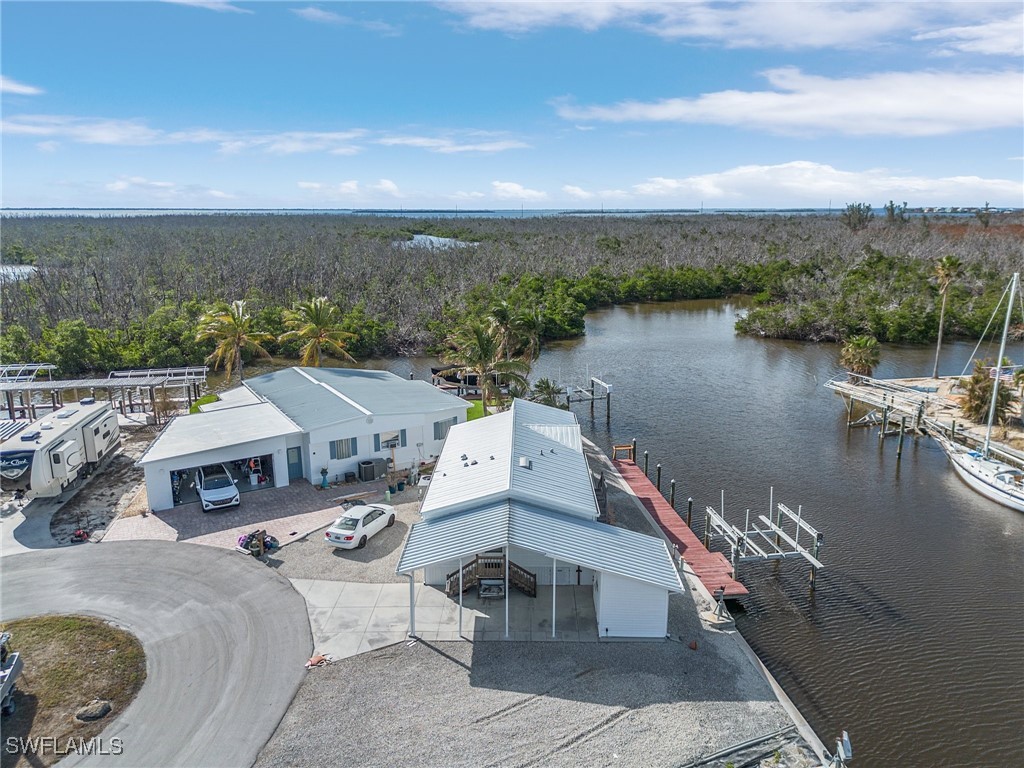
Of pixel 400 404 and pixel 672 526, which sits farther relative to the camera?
pixel 400 404

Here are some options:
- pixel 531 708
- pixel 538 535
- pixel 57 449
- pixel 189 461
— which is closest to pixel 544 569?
pixel 538 535

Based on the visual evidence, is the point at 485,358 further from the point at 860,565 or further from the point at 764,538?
the point at 860,565

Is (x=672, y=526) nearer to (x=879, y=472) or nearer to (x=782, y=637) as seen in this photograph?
(x=782, y=637)

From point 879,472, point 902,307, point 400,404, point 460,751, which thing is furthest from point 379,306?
point 460,751

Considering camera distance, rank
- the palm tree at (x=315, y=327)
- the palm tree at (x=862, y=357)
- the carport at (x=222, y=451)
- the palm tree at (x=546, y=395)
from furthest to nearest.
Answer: the palm tree at (x=862, y=357) → the palm tree at (x=315, y=327) → the palm tree at (x=546, y=395) → the carport at (x=222, y=451)

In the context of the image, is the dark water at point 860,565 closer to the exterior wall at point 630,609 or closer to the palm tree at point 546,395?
the palm tree at point 546,395

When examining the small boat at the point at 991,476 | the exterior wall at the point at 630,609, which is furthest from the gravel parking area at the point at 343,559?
the small boat at the point at 991,476
